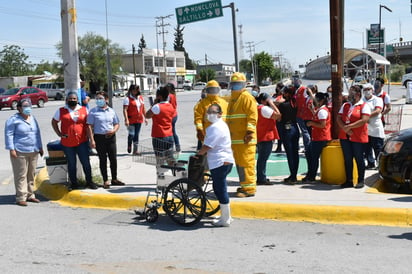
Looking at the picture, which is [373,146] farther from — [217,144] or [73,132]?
[73,132]

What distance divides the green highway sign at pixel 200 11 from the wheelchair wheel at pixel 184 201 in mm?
10329

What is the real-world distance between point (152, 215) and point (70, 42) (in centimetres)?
409

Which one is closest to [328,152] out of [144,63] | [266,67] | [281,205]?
[281,205]

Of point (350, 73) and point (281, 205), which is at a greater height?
point (350, 73)

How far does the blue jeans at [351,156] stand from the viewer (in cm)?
801

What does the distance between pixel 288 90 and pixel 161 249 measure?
4.30 meters

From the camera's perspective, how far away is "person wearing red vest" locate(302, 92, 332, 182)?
27.6ft

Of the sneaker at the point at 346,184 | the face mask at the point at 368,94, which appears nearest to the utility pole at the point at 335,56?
the face mask at the point at 368,94

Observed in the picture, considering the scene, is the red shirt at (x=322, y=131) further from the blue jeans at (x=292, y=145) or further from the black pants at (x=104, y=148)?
the black pants at (x=104, y=148)

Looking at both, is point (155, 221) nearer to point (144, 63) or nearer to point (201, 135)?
point (201, 135)

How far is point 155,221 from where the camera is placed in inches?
273

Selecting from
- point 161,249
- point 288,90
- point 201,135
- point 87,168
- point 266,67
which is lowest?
point 161,249

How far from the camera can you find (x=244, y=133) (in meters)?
7.63

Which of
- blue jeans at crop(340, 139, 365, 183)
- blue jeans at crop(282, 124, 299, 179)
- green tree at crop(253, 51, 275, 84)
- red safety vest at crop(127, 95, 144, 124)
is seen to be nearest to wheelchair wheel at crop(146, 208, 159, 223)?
blue jeans at crop(282, 124, 299, 179)
